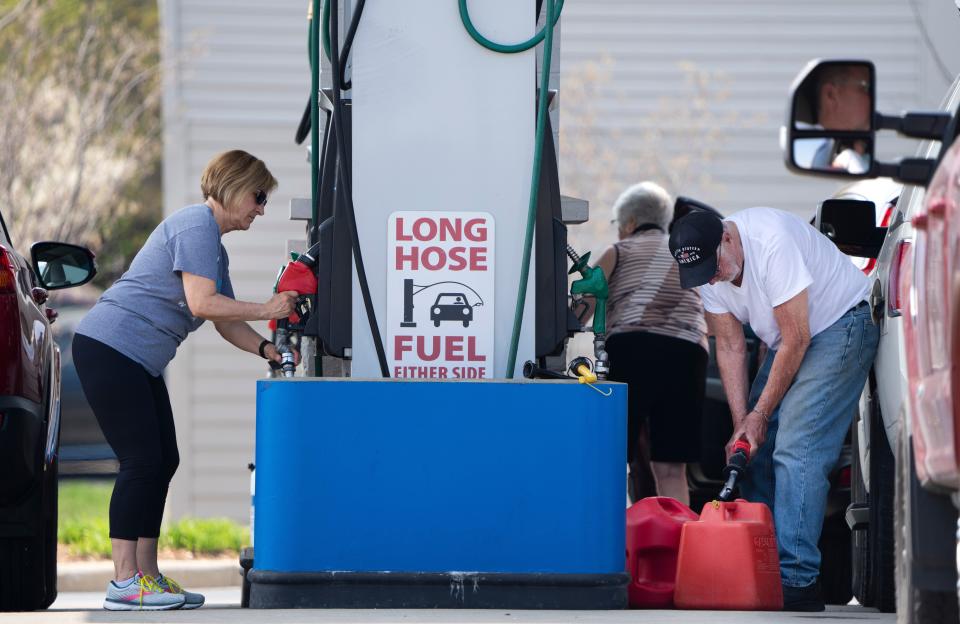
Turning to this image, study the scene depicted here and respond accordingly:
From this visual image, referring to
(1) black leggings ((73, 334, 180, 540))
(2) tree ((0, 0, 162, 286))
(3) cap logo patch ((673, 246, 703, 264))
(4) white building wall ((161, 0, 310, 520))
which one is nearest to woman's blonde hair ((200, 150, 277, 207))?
(1) black leggings ((73, 334, 180, 540))

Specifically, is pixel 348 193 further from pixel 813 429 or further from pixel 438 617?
pixel 813 429

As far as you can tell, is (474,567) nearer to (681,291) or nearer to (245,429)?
(681,291)

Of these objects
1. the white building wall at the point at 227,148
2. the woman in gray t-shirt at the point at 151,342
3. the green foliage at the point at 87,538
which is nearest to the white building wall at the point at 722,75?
the white building wall at the point at 227,148

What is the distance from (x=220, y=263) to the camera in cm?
651

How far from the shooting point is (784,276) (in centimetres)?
626

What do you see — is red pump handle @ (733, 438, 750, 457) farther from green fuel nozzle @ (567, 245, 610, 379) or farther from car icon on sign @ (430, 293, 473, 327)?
car icon on sign @ (430, 293, 473, 327)

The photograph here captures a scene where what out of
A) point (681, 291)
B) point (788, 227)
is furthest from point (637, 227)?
point (788, 227)

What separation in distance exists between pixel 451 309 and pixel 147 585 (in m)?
1.54

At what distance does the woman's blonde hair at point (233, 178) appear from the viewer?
6.46 m

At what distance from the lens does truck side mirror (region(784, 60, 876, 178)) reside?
4.23m

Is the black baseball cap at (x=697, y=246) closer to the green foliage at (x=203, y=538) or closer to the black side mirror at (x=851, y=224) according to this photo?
the black side mirror at (x=851, y=224)

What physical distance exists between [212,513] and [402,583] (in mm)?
9509

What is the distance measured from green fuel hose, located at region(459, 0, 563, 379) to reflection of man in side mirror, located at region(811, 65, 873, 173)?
1.65m

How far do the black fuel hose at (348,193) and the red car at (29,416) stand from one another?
118 centimetres
